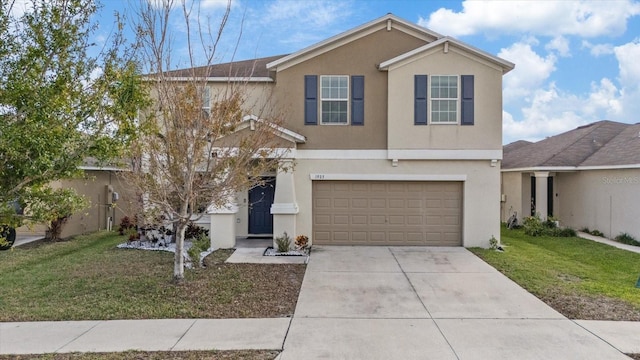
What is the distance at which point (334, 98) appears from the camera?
1365 centimetres

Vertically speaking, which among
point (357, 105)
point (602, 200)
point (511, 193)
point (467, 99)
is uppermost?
point (467, 99)

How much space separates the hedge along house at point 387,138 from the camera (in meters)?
13.3

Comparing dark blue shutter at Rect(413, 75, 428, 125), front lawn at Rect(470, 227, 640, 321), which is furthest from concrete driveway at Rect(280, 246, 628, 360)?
dark blue shutter at Rect(413, 75, 428, 125)

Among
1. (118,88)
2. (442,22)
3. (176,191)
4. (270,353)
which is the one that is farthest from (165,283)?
(442,22)

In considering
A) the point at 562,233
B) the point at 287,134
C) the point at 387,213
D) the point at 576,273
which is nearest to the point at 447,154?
the point at 387,213

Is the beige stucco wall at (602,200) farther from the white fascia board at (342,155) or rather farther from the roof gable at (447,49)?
the white fascia board at (342,155)

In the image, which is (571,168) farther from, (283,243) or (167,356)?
(167,356)

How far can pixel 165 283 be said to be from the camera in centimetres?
880

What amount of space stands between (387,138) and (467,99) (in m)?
2.83

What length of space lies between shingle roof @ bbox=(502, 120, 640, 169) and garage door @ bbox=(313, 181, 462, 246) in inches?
280

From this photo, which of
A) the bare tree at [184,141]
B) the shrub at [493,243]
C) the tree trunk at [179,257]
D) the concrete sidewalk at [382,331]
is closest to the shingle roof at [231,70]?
the bare tree at [184,141]

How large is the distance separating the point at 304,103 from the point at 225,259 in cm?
562

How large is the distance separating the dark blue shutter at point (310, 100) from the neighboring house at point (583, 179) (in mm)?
10541

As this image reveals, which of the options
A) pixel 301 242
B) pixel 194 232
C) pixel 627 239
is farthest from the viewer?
pixel 627 239
